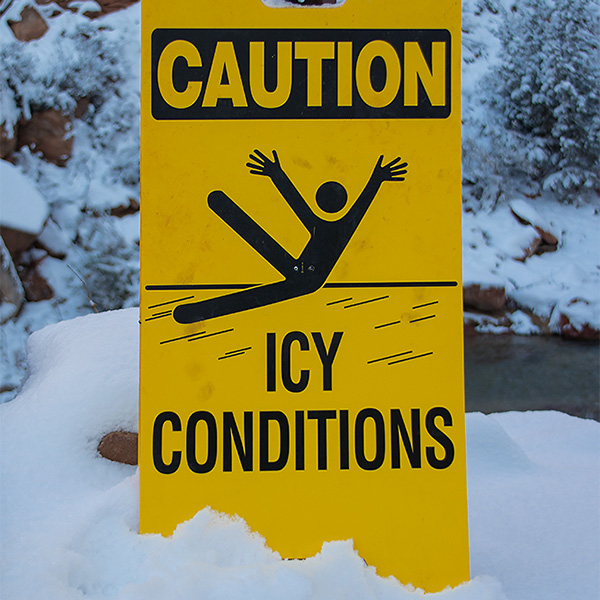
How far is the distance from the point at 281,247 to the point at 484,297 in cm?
485

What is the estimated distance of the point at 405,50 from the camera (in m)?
1.09

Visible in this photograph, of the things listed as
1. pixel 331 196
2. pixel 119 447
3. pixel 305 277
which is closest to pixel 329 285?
pixel 305 277

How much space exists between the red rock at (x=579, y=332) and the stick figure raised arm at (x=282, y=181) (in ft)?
16.5

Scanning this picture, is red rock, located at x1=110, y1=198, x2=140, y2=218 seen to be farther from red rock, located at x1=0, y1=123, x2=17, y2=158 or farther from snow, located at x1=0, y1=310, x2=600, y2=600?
snow, located at x1=0, y1=310, x2=600, y2=600

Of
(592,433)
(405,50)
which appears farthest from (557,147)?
(405,50)

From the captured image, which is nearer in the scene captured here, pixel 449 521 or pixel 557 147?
pixel 449 521

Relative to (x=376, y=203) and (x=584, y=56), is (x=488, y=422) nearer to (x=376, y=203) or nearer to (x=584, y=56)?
(x=376, y=203)

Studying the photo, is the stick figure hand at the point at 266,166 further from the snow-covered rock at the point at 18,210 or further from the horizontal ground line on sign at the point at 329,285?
the snow-covered rock at the point at 18,210

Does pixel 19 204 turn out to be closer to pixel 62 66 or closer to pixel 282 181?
pixel 62 66

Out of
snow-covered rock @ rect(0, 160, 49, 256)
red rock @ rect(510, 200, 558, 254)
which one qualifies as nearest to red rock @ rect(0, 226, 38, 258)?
snow-covered rock @ rect(0, 160, 49, 256)

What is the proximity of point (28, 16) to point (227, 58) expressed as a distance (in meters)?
6.90

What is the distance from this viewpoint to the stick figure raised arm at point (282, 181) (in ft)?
3.48

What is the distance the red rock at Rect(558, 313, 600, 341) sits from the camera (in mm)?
5410

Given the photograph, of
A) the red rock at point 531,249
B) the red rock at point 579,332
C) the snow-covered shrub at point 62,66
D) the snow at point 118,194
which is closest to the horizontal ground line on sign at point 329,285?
the snow at point 118,194
